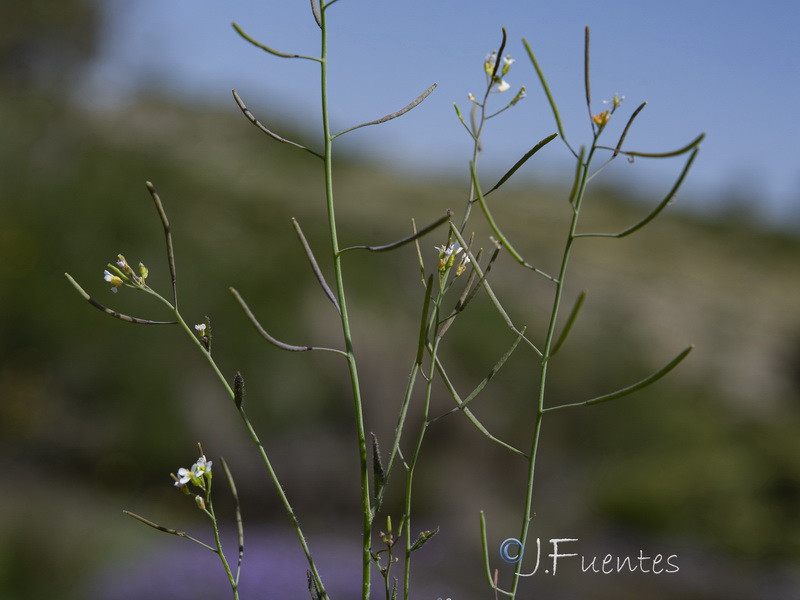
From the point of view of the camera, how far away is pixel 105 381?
3635 mm

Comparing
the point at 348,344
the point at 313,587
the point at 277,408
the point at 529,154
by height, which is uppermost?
the point at 277,408

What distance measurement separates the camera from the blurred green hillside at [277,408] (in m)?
3.11

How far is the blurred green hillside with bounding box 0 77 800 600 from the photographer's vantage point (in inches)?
122

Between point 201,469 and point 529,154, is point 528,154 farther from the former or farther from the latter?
point 201,469

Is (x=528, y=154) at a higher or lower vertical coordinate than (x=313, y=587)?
higher

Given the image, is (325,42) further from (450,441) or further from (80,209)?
(80,209)

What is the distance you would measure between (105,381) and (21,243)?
966mm

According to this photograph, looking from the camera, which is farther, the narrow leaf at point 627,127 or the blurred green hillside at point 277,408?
the blurred green hillside at point 277,408

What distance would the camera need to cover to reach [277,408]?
3.57 m

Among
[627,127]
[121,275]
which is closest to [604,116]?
[627,127]

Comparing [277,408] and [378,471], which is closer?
[378,471]

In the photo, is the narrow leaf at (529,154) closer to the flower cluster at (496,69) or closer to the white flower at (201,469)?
the flower cluster at (496,69)

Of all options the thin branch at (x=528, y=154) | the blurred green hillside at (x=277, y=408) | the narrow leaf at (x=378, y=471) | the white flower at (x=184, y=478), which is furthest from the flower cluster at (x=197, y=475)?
the blurred green hillside at (x=277, y=408)

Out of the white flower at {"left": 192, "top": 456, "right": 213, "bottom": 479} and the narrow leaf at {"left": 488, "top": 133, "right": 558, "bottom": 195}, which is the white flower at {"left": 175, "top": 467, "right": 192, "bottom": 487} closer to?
the white flower at {"left": 192, "top": 456, "right": 213, "bottom": 479}
